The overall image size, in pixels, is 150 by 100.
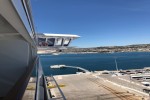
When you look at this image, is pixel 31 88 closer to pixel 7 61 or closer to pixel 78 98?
pixel 7 61

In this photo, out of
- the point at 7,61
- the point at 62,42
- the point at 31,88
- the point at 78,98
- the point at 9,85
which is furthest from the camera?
the point at 78,98

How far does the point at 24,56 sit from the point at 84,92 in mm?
22931

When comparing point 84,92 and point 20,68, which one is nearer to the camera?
point 20,68

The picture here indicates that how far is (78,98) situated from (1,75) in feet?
65.8

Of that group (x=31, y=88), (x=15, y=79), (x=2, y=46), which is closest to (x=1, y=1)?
(x=31, y=88)

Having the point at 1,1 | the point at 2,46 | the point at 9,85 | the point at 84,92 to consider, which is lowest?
the point at 84,92

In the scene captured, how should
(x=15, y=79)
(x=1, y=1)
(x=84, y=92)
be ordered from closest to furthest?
(x=1, y=1), (x=15, y=79), (x=84, y=92)

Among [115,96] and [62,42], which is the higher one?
[62,42]

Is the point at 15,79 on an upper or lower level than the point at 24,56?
lower

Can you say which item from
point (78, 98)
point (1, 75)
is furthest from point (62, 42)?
point (78, 98)

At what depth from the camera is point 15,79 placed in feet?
16.8

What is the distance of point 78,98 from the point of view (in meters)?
23.8

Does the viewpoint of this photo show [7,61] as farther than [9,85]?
No

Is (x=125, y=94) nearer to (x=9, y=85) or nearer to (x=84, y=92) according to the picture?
(x=84, y=92)
